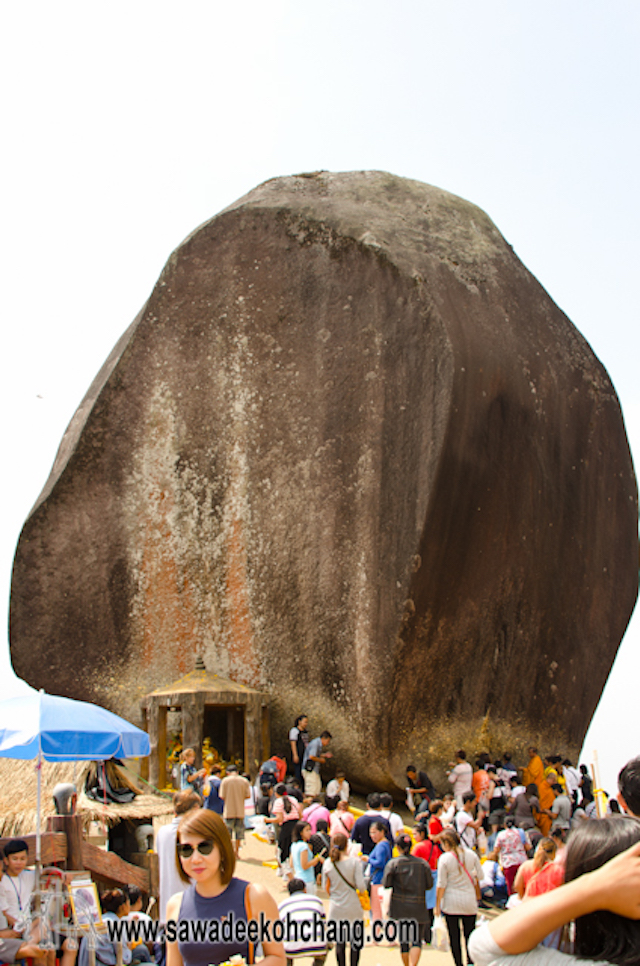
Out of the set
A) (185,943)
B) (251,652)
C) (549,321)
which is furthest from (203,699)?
(185,943)

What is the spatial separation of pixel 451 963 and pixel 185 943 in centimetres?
428

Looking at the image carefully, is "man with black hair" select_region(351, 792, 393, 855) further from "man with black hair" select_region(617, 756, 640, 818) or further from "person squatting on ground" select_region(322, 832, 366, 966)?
"man with black hair" select_region(617, 756, 640, 818)

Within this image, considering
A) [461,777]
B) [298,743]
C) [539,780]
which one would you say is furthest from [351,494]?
[539,780]

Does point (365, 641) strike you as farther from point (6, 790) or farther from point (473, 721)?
point (6, 790)

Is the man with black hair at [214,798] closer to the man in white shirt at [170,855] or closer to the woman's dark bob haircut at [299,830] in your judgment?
the woman's dark bob haircut at [299,830]

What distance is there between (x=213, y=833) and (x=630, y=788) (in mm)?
1040

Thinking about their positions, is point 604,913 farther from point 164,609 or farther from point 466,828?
point 164,609

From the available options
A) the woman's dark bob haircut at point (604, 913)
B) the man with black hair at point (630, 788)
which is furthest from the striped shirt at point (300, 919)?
the woman's dark bob haircut at point (604, 913)

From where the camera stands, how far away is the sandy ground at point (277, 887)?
6.02 metres

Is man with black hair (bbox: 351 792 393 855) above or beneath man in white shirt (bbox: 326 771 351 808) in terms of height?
above


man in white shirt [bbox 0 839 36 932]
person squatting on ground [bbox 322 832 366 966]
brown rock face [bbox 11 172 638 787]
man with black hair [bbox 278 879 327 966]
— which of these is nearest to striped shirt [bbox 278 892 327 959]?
man with black hair [bbox 278 879 327 966]

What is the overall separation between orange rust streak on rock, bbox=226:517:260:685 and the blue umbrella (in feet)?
23.3

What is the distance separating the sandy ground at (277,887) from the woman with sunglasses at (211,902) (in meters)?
3.25

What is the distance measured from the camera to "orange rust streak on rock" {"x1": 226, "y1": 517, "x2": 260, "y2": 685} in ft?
41.4
